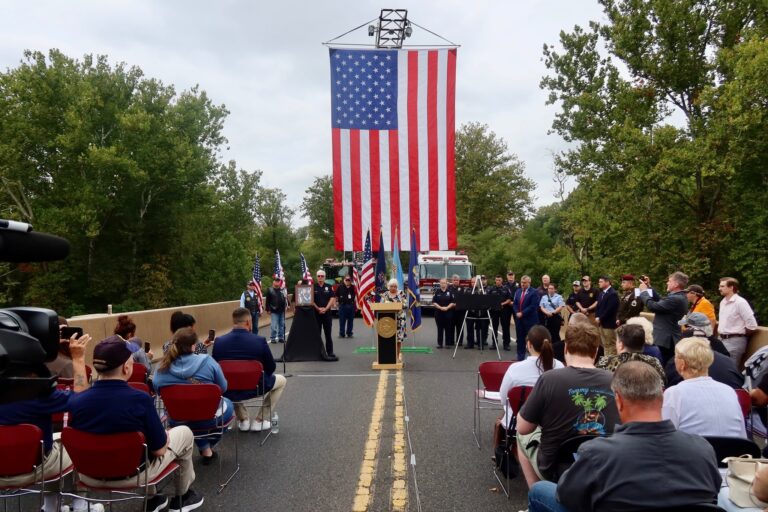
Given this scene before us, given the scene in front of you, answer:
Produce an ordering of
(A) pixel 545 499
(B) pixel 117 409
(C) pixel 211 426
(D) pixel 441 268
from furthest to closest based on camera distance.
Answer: (D) pixel 441 268 → (C) pixel 211 426 → (B) pixel 117 409 → (A) pixel 545 499

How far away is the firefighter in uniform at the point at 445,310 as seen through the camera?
15.4 m

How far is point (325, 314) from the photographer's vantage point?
1407 centimetres

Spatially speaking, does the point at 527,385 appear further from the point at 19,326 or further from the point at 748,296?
the point at 748,296

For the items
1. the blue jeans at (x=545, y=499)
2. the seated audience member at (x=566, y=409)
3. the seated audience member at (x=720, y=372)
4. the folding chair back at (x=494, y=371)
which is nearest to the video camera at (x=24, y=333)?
the blue jeans at (x=545, y=499)

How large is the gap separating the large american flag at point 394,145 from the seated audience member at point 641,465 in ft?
48.1

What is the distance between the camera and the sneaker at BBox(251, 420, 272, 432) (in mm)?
7238

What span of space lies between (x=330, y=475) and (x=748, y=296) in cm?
1923

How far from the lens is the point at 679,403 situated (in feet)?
13.4

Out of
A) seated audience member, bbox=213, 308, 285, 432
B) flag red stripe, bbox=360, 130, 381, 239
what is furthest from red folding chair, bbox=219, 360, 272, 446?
flag red stripe, bbox=360, 130, 381, 239

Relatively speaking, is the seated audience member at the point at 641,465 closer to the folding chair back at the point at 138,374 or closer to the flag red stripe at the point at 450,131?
the folding chair back at the point at 138,374

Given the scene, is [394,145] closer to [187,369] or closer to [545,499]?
[187,369]

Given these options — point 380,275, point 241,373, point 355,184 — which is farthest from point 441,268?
point 241,373

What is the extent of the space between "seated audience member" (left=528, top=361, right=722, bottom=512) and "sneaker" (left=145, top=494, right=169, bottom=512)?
10.8 feet

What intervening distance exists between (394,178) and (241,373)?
38.7ft
